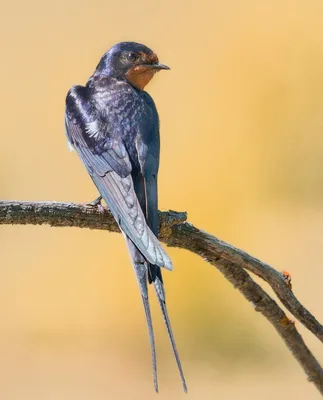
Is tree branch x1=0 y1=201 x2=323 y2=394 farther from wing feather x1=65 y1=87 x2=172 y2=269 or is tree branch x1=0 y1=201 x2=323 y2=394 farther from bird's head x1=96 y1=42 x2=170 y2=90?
bird's head x1=96 y1=42 x2=170 y2=90

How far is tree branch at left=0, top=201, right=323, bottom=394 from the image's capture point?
1558 millimetres

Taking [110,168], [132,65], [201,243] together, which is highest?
[132,65]

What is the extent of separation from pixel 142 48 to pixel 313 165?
1242mm

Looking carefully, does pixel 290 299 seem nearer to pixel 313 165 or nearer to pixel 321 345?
pixel 321 345

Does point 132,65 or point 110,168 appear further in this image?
point 132,65

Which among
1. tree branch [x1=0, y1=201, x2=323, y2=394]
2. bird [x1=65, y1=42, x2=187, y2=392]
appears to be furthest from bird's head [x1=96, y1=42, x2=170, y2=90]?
tree branch [x1=0, y1=201, x2=323, y2=394]

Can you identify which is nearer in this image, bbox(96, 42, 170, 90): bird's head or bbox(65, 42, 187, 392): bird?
bbox(65, 42, 187, 392): bird

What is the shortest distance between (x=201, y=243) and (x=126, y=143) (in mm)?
284

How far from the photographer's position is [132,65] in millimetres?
2123

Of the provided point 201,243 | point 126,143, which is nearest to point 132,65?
point 126,143

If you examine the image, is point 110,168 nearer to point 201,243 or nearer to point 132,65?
point 201,243

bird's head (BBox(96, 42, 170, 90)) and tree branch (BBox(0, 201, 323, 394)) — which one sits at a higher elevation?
bird's head (BBox(96, 42, 170, 90))

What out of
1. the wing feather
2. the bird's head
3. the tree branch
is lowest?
the tree branch

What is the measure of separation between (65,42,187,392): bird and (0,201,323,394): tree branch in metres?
0.04
